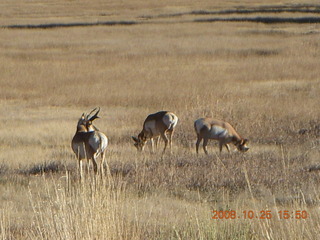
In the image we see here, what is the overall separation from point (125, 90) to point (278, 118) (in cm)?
739

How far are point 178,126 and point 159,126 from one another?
258 centimetres

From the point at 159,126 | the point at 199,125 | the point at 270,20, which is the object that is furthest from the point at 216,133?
the point at 270,20

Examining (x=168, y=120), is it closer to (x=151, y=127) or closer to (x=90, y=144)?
(x=151, y=127)

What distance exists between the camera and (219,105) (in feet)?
58.0

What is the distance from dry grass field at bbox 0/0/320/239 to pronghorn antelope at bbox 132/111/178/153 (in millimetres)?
298

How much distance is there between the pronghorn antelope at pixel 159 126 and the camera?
42.1ft

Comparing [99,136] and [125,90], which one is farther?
[125,90]

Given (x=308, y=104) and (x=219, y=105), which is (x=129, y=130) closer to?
(x=219, y=105)

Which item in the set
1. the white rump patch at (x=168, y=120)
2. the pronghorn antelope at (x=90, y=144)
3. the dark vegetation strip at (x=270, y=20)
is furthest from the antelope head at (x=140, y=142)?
the dark vegetation strip at (x=270, y=20)

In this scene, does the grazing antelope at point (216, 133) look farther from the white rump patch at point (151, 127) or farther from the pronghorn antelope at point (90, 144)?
the pronghorn antelope at point (90, 144)

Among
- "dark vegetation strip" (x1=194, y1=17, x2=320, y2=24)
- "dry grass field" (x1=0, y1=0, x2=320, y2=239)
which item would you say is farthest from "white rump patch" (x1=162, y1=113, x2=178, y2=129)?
"dark vegetation strip" (x1=194, y1=17, x2=320, y2=24)

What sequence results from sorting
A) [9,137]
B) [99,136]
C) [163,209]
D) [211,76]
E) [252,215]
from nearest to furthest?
[252,215] < [163,209] < [99,136] < [9,137] < [211,76]

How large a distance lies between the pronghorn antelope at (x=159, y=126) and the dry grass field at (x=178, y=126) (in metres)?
0.30

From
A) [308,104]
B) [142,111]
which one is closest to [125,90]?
[142,111]
